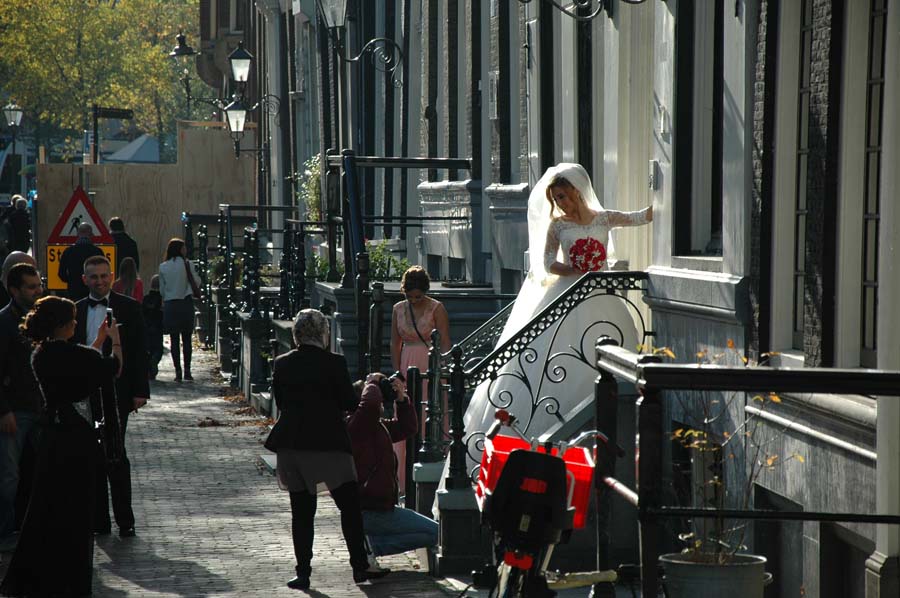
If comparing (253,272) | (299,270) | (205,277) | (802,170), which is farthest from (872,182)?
(205,277)

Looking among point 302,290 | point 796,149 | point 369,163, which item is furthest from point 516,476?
point 302,290

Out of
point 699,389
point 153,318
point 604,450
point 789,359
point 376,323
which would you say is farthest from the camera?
point 153,318

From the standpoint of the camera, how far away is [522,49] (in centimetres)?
1606

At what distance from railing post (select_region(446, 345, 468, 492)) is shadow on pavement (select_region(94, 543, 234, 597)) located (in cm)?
146

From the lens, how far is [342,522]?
9.73 m

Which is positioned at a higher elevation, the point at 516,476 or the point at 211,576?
the point at 516,476

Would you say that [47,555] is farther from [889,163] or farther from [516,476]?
[889,163]

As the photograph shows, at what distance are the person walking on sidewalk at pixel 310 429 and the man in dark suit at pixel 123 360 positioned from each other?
175 cm

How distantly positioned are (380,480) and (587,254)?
8.52 ft

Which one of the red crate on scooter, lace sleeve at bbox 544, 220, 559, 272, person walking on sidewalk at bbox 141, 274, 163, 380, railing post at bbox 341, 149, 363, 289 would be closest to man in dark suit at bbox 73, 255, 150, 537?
lace sleeve at bbox 544, 220, 559, 272

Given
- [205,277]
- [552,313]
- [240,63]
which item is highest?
[240,63]

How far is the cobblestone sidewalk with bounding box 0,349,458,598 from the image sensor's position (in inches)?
385

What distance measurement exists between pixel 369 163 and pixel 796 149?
28.5ft

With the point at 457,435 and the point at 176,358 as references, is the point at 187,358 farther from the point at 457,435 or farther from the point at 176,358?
the point at 457,435
